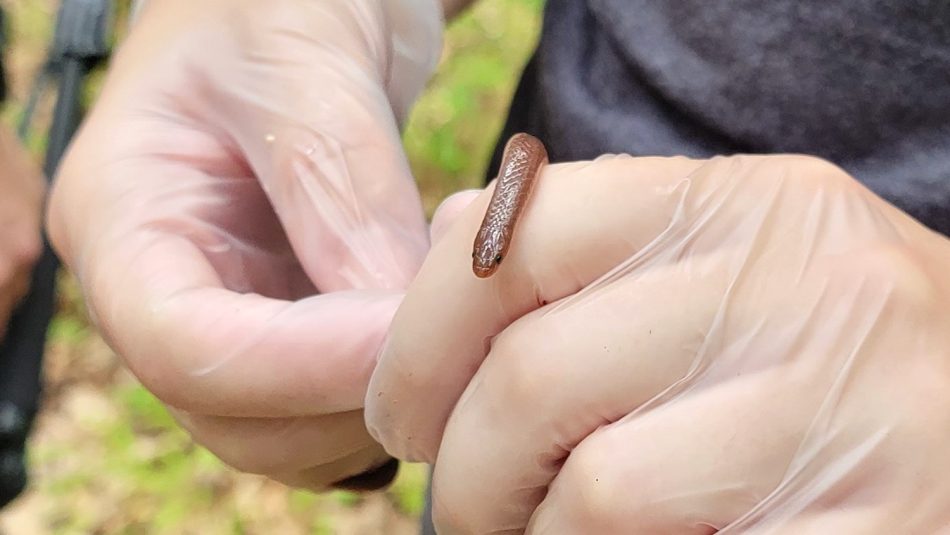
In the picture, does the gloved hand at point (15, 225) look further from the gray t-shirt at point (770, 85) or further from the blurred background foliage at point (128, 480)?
the gray t-shirt at point (770, 85)

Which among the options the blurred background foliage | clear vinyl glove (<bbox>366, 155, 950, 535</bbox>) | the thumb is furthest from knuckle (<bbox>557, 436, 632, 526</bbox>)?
the blurred background foliage

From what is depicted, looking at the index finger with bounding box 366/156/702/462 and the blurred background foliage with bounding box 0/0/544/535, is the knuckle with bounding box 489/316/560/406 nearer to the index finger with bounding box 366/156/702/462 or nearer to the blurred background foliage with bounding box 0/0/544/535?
the index finger with bounding box 366/156/702/462

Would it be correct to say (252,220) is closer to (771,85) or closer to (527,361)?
(527,361)

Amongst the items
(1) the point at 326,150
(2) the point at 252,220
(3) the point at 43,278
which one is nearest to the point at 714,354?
(1) the point at 326,150

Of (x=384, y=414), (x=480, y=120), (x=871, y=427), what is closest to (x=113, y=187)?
(x=384, y=414)

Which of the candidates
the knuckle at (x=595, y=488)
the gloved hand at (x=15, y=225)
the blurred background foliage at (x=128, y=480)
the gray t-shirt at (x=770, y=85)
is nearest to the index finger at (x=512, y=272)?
the knuckle at (x=595, y=488)

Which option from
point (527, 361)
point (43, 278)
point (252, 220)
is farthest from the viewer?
point (43, 278)
